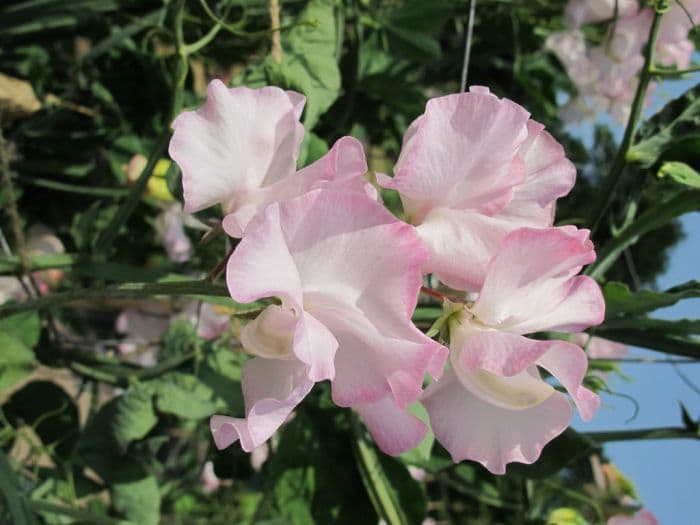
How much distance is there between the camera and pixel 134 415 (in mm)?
820

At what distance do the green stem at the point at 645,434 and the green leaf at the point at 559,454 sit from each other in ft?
0.22

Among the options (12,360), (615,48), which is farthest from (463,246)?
(615,48)

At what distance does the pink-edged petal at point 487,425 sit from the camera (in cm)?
43

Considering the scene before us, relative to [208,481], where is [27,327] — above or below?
above

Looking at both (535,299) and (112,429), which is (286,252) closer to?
(535,299)

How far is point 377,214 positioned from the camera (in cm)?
36

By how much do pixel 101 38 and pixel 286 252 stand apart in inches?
40.5

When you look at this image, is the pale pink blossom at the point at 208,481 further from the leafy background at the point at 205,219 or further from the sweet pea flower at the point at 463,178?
the sweet pea flower at the point at 463,178

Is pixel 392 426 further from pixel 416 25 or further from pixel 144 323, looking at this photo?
pixel 144 323

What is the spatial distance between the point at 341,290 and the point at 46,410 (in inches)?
28.6

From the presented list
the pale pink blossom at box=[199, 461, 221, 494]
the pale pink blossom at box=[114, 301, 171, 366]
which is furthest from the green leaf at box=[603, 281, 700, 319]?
the pale pink blossom at box=[199, 461, 221, 494]


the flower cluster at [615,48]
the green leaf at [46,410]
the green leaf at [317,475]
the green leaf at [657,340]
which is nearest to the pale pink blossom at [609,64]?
the flower cluster at [615,48]

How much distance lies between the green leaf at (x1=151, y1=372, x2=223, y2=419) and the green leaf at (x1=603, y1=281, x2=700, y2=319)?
41 centimetres

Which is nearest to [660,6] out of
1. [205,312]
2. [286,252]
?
[286,252]
